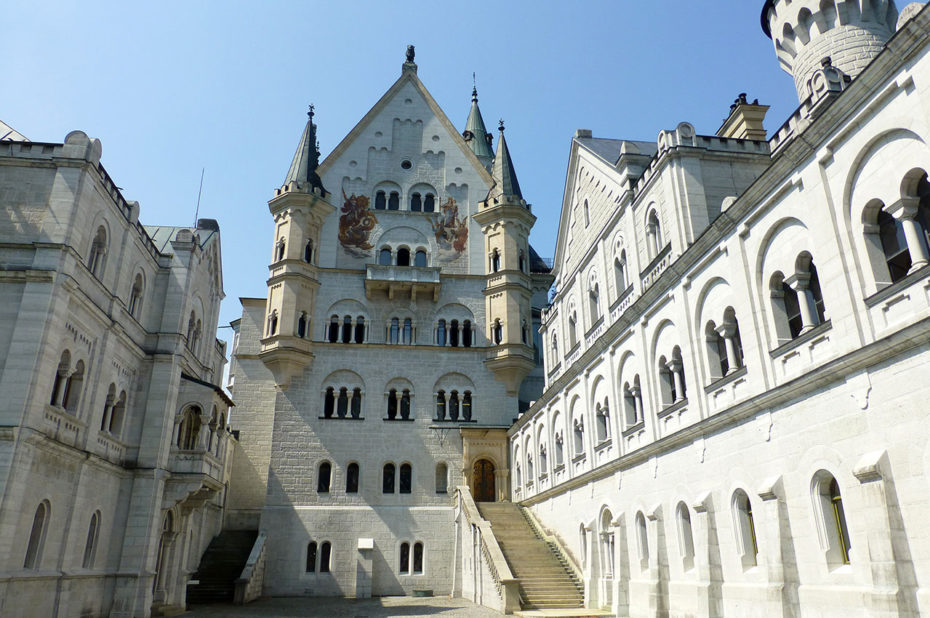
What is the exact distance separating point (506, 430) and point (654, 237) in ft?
68.9

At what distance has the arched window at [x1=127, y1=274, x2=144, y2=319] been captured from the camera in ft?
89.3

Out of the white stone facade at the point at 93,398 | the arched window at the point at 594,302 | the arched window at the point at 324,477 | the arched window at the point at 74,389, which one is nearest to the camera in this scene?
the white stone facade at the point at 93,398

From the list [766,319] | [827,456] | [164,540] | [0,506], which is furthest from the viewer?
[164,540]

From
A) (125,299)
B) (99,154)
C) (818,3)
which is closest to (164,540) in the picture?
(125,299)

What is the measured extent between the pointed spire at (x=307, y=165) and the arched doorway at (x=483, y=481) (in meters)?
21.0

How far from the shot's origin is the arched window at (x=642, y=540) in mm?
20875

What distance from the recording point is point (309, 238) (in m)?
43.2

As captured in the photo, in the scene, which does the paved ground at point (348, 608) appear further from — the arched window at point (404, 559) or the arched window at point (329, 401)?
the arched window at point (329, 401)

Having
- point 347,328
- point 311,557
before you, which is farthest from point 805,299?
point 347,328

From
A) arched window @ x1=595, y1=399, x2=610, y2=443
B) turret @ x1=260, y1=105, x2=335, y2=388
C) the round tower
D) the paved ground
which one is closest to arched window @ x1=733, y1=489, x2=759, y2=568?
arched window @ x1=595, y1=399, x2=610, y2=443

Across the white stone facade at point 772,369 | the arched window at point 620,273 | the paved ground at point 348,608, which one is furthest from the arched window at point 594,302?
the paved ground at point 348,608

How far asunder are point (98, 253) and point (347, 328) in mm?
19717

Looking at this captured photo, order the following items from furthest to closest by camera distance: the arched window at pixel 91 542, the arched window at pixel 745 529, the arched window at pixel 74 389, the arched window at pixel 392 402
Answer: the arched window at pixel 392 402 → the arched window at pixel 91 542 → the arched window at pixel 74 389 → the arched window at pixel 745 529

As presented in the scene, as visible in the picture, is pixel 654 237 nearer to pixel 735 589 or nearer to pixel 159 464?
pixel 735 589
